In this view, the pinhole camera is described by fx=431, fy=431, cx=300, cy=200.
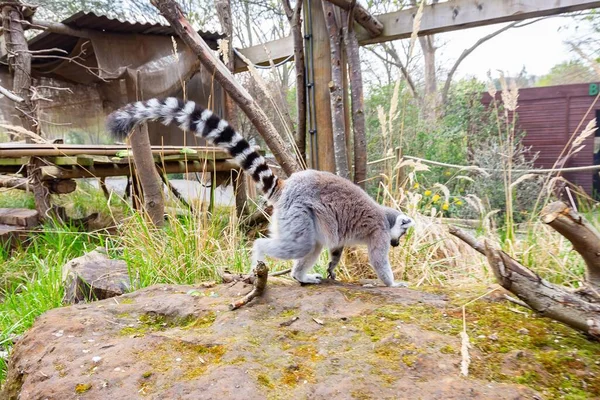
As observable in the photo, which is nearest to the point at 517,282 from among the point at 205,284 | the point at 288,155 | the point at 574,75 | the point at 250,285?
the point at 250,285

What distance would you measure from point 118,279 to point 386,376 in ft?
7.80

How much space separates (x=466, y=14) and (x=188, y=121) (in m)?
2.54

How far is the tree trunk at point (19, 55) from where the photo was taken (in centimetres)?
523

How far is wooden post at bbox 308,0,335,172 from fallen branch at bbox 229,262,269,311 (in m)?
2.00

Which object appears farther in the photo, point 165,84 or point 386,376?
point 165,84

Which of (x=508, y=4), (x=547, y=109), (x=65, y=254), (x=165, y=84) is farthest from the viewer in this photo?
(x=165, y=84)

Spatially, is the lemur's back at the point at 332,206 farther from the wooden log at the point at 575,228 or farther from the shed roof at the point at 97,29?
the shed roof at the point at 97,29

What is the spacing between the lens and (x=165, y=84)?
7.00 meters

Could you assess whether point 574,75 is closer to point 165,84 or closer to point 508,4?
point 508,4

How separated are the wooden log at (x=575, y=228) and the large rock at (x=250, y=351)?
613 millimetres

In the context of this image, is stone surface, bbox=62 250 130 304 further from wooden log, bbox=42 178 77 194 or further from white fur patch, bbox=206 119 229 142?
wooden log, bbox=42 178 77 194

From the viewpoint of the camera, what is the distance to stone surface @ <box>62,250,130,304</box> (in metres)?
3.09

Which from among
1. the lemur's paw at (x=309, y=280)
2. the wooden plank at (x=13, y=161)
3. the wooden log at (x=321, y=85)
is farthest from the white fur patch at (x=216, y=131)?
the wooden plank at (x=13, y=161)

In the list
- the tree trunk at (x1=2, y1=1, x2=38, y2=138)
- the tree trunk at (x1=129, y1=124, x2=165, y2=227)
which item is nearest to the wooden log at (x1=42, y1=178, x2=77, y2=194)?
the tree trunk at (x1=2, y1=1, x2=38, y2=138)
